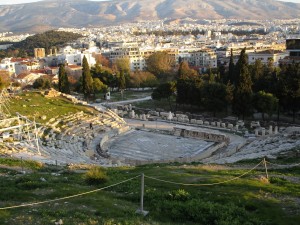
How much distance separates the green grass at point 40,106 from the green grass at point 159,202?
830 inches

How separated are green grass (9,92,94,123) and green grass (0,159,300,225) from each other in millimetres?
21076

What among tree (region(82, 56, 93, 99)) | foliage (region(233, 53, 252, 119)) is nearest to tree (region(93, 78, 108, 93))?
tree (region(82, 56, 93, 99))

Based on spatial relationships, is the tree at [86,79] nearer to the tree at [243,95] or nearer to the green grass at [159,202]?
the tree at [243,95]

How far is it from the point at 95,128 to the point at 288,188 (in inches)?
998

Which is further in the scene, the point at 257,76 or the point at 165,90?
the point at 165,90

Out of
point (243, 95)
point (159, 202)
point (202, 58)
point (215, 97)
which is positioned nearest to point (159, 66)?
point (202, 58)

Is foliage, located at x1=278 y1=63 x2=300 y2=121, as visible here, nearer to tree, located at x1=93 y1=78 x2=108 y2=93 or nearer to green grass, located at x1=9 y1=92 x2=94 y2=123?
green grass, located at x1=9 y1=92 x2=94 y2=123

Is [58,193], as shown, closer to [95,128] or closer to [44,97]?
[95,128]

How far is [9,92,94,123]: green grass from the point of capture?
121 ft

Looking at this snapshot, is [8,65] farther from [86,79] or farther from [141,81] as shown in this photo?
[86,79]

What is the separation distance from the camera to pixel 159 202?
1266 cm

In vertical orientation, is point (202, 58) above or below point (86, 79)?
above

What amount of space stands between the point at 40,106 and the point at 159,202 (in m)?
29.4

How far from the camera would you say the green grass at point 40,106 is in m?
36.9
